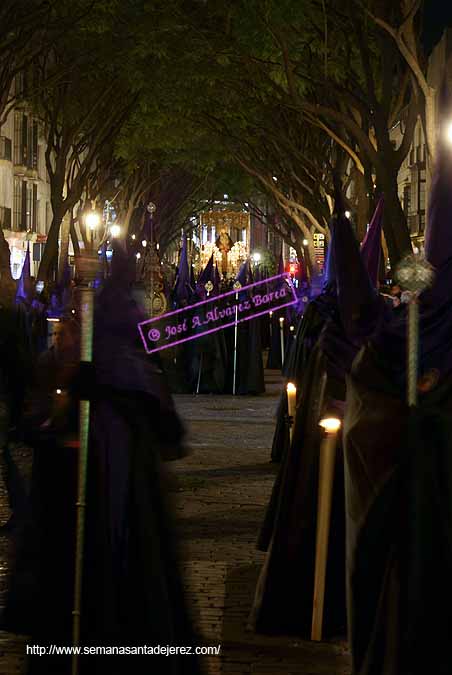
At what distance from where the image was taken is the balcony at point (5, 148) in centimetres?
6144

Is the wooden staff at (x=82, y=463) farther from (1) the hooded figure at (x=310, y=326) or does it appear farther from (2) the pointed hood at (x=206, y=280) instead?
(2) the pointed hood at (x=206, y=280)

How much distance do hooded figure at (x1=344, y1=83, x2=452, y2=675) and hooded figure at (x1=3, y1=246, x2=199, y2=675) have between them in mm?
821

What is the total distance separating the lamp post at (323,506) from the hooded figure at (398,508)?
1193 mm

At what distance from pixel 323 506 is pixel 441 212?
6.26 ft

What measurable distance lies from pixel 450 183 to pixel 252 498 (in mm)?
6587

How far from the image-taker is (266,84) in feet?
83.2

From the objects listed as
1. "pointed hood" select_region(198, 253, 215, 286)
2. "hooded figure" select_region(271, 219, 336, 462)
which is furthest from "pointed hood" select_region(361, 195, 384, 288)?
"pointed hood" select_region(198, 253, 215, 286)

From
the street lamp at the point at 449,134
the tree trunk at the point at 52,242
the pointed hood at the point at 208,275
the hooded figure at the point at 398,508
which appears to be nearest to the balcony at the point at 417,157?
the tree trunk at the point at 52,242

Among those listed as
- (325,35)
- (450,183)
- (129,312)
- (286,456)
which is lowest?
(286,456)

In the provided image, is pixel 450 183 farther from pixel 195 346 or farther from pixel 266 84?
pixel 266 84

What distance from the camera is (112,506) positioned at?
5.23m

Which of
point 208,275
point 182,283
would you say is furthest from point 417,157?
point 182,283

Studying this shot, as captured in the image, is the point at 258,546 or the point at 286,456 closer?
the point at 286,456

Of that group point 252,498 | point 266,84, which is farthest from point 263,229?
point 252,498
